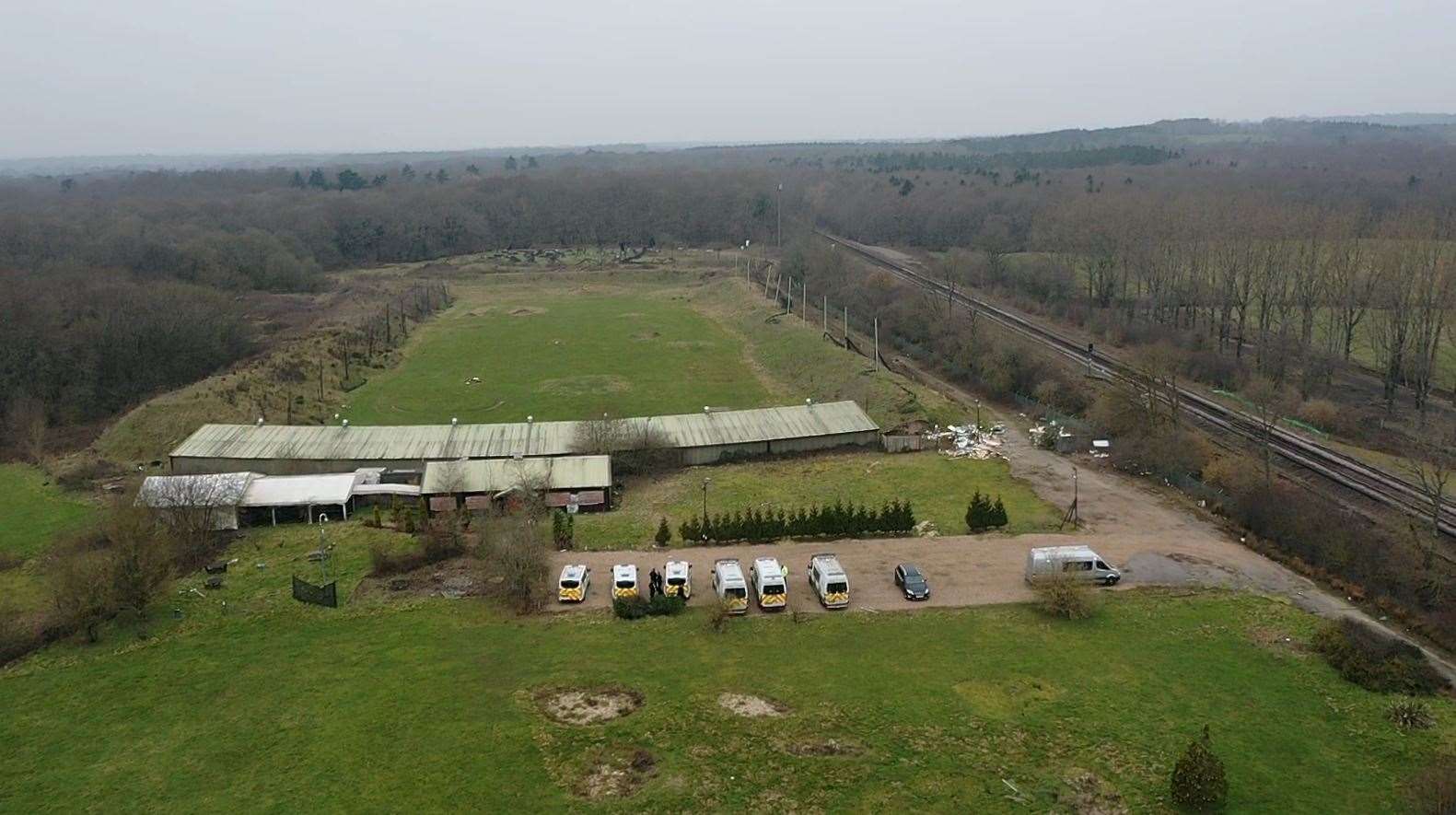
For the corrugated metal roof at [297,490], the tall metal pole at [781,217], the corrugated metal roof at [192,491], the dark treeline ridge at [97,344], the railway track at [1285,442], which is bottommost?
the railway track at [1285,442]

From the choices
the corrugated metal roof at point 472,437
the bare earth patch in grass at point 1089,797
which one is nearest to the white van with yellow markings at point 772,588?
the bare earth patch in grass at point 1089,797

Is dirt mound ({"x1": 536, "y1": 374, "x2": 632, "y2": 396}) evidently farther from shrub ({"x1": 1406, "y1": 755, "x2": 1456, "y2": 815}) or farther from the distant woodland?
shrub ({"x1": 1406, "y1": 755, "x2": 1456, "y2": 815})

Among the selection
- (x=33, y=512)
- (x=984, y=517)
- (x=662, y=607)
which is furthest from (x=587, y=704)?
(x=33, y=512)

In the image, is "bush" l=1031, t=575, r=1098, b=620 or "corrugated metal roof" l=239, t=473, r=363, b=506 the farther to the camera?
"corrugated metal roof" l=239, t=473, r=363, b=506

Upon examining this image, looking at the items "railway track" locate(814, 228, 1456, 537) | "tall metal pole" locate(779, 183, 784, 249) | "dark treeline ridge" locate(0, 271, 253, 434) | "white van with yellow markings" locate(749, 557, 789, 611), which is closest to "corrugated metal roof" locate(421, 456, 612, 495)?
"white van with yellow markings" locate(749, 557, 789, 611)

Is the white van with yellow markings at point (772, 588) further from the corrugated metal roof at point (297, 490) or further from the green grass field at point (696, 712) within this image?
the corrugated metal roof at point (297, 490)

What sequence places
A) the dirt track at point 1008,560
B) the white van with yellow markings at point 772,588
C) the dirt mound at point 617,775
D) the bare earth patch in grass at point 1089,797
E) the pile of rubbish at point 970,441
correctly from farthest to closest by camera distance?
the pile of rubbish at point 970,441 < the dirt track at point 1008,560 < the white van with yellow markings at point 772,588 < the dirt mound at point 617,775 < the bare earth patch in grass at point 1089,797

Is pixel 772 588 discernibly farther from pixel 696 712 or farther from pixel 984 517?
pixel 984 517
